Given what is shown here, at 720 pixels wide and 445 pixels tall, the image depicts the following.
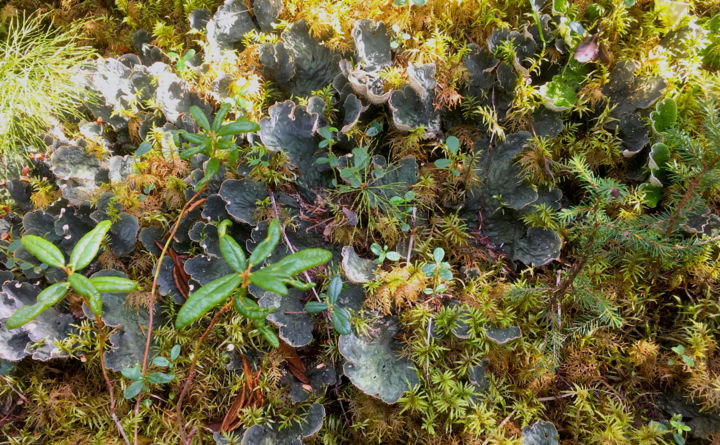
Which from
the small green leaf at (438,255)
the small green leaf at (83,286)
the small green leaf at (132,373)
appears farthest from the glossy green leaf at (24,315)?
the small green leaf at (438,255)

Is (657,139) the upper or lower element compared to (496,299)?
upper

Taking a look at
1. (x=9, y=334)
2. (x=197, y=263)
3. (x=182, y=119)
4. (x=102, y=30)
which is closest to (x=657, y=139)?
(x=197, y=263)

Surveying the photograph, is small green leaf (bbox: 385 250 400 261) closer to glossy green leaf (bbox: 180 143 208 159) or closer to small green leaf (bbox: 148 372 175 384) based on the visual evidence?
glossy green leaf (bbox: 180 143 208 159)

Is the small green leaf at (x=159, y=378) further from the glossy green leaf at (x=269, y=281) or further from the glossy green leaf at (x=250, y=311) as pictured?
the glossy green leaf at (x=269, y=281)

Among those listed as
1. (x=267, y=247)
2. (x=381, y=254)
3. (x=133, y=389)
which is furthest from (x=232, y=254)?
(x=133, y=389)

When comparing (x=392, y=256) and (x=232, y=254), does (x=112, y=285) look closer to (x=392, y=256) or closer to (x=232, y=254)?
(x=232, y=254)

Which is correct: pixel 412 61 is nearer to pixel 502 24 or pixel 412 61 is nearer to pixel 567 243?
pixel 502 24
